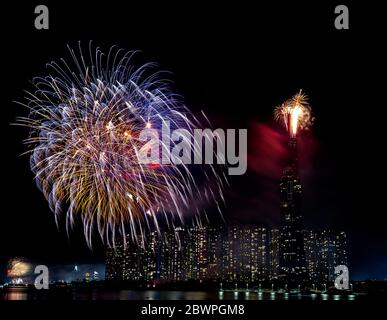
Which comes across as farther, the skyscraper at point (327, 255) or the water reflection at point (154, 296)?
the skyscraper at point (327, 255)

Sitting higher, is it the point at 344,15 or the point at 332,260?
the point at 344,15

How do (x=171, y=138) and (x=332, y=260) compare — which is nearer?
(x=171, y=138)

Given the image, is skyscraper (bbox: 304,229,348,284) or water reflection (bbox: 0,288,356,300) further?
skyscraper (bbox: 304,229,348,284)

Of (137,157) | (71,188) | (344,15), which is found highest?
(344,15)
